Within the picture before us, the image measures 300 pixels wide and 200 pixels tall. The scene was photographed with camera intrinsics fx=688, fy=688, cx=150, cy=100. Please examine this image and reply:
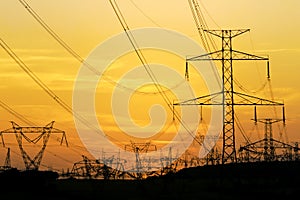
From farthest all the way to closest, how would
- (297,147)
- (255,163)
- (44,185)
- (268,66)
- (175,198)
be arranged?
(255,163) < (297,147) < (44,185) < (268,66) < (175,198)

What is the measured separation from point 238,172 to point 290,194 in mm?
38765

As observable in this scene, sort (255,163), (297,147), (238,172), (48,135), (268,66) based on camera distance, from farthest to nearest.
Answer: (255,163), (297,147), (238,172), (48,135), (268,66)

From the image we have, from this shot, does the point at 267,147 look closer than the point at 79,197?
No

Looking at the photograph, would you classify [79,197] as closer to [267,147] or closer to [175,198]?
[175,198]

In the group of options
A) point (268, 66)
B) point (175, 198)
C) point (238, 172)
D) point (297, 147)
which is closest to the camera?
point (175, 198)

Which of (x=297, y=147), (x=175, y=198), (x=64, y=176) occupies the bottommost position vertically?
(x=175, y=198)

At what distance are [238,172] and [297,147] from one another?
14.7m

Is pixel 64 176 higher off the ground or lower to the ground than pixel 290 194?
higher

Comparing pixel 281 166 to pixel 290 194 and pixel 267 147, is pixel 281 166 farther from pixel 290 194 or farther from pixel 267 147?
pixel 290 194

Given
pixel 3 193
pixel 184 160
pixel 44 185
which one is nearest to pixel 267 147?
pixel 184 160

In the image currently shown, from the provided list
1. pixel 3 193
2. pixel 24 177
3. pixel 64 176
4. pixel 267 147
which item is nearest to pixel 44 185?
pixel 24 177

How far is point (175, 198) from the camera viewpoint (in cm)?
5334

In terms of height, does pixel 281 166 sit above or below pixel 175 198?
above

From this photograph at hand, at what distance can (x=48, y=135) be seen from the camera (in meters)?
84.4
